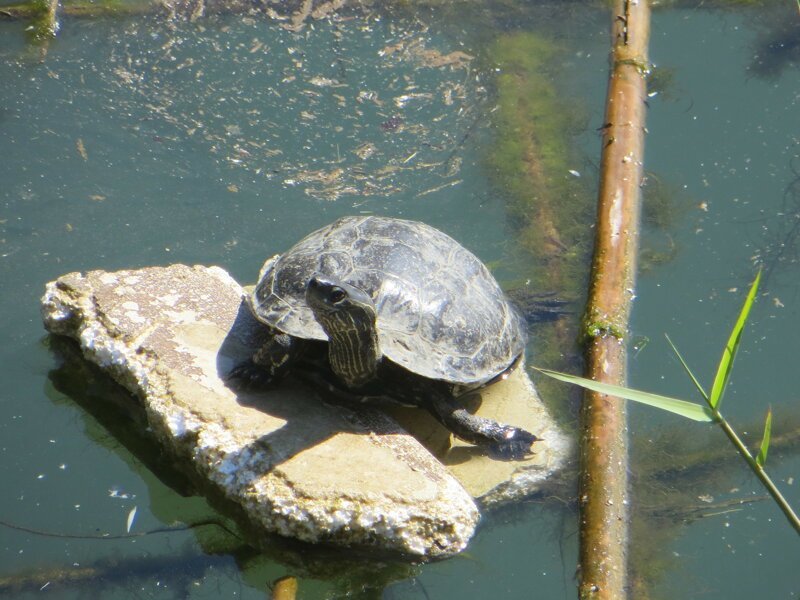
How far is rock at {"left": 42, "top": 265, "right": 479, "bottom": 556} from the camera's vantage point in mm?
3543

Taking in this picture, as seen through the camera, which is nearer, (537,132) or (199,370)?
(199,370)

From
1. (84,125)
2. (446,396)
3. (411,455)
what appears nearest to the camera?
(411,455)

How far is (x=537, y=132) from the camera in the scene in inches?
251

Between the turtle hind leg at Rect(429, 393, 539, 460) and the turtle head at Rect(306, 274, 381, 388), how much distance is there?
443 millimetres

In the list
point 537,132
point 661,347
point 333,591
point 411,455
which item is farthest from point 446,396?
point 537,132

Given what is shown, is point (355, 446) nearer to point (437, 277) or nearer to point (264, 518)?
point (264, 518)

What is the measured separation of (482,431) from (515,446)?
22 centimetres

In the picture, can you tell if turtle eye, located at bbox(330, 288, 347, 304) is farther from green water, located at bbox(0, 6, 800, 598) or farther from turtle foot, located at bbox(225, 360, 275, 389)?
green water, located at bbox(0, 6, 800, 598)

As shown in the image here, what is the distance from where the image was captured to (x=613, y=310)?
470 cm

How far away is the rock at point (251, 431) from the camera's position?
3543 millimetres

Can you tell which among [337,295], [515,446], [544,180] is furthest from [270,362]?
[544,180]

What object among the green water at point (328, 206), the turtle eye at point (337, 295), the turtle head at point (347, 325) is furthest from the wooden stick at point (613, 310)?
the turtle eye at point (337, 295)

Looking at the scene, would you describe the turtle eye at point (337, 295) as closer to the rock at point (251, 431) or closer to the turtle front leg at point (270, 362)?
the turtle front leg at point (270, 362)

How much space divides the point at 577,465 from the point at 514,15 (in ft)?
14.5
